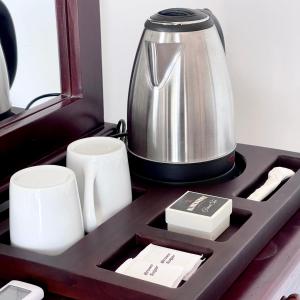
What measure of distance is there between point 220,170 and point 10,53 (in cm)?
34

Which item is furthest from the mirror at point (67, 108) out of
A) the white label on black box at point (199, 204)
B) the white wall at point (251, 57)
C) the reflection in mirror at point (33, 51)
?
the white label on black box at point (199, 204)

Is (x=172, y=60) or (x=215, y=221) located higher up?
(x=172, y=60)

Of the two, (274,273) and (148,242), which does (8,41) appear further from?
(274,273)

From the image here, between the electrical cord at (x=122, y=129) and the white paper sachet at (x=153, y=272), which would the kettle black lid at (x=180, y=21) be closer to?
the electrical cord at (x=122, y=129)

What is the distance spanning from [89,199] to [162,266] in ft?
0.44

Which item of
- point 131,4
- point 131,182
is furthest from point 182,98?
point 131,4

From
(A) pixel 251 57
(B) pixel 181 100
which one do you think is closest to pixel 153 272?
(B) pixel 181 100

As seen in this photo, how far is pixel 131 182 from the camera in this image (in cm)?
92

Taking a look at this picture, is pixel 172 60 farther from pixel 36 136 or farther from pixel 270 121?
pixel 270 121

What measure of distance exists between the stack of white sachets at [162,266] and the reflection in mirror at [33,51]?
0.32 m

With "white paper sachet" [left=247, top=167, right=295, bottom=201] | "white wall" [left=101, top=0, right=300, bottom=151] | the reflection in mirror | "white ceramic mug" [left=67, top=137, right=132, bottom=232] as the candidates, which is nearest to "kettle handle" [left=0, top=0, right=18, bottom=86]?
the reflection in mirror

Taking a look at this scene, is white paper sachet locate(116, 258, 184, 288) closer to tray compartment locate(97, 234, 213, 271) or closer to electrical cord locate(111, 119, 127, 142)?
tray compartment locate(97, 234, 213, 271)

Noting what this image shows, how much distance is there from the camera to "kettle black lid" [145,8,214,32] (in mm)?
862

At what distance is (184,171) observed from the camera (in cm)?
90
